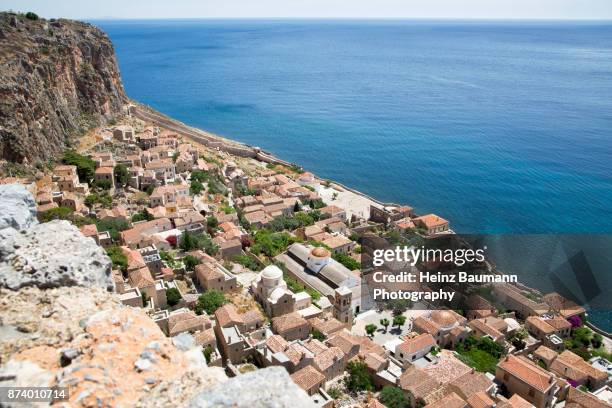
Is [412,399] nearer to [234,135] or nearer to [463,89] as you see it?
[234,135]

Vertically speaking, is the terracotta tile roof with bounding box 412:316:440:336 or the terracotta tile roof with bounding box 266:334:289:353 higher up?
the terracotta tile roof with bounding box 266:334:289:353

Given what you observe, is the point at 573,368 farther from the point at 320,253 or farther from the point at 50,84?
the point at 50,84

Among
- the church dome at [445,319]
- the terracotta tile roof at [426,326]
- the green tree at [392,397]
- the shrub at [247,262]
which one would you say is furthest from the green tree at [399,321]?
the shrub at [247,262]

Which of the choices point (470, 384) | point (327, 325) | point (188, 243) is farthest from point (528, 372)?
point (188, 243)

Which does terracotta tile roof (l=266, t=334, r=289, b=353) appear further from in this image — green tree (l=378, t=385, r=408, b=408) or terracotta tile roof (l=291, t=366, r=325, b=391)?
green tree (l=378, t=385, r=408, b=408)

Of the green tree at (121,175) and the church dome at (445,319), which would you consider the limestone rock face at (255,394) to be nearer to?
the church dome at (445,319)

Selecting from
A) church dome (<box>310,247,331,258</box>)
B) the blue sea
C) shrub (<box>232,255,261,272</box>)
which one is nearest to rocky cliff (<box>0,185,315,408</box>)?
shrub (<box>232,255,261,272</box>)

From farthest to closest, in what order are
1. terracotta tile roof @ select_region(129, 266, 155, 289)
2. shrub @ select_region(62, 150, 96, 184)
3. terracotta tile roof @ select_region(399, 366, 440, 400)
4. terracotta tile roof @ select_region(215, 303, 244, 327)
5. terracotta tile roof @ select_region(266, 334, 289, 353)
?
1. shrub @ select_region(62, 150, 96, 184)
2. terracotta tile roof @ select_region(129, 266, 155, 289)
3. terracotta tile roof @ select_region(215, 303, 244, 327)
4. terracotta tile roof @ select_region(266, 334, 289, 353)
5. terracotta tile roof @ select_region(399, 366, 440, 400)
